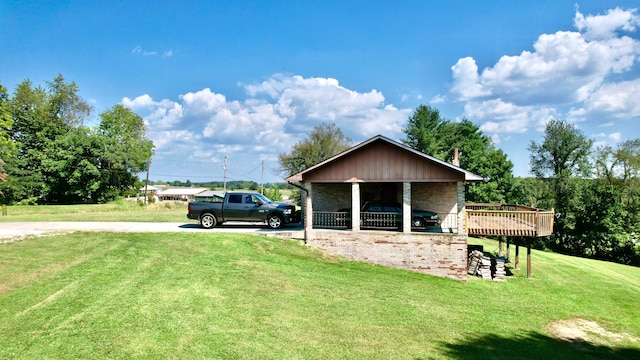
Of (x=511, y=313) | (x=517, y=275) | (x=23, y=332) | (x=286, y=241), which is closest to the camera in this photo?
(x=23, y=332)

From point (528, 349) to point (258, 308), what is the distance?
21.4 feet

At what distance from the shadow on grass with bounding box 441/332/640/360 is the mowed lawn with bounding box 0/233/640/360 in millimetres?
40

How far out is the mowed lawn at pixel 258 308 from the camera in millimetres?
7094

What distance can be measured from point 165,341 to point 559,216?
43700 millimetres

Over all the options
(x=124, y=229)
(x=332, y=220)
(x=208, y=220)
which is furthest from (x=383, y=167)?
(x=124, y=229)

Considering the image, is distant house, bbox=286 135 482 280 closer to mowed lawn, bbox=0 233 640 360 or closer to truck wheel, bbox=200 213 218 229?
mowed lawn, bbox=0 233 640 360

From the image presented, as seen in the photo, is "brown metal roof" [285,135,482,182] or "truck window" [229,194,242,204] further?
"truck window" [229,194,242,204]

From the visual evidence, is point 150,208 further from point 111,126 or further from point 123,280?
point 123,280

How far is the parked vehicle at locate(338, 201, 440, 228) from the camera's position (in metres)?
17.5

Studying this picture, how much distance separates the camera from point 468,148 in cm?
4841

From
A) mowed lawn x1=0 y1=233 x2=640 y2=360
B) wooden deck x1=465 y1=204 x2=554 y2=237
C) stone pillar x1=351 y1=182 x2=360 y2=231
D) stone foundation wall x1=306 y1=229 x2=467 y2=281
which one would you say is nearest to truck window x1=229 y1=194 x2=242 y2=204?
mowed lawn x1=0 y1=233 x2=640 y2=360

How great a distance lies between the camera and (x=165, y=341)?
6.98 meters

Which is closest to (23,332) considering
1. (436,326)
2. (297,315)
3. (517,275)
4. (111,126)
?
(297,315)

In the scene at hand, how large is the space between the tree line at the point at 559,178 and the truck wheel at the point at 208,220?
112 feet
